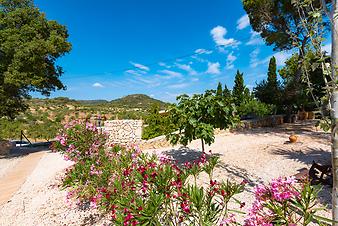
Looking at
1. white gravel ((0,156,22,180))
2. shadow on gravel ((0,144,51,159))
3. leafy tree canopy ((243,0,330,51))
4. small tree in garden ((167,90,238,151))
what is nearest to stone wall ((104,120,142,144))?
white gravel ((0,156,22,180))

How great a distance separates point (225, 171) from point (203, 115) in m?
1.55

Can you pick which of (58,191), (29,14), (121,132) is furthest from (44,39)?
(58,191)

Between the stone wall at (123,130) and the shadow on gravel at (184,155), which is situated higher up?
the stone wall at (123,130)

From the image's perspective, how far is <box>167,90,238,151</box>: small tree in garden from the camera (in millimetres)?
5355

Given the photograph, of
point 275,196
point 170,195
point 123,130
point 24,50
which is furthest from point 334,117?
point 24,50

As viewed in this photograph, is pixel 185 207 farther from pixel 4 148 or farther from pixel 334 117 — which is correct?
pixel 4 148

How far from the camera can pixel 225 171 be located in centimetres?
539

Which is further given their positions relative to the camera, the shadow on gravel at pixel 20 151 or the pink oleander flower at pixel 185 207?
the shadow on gravel at pixel 20 151

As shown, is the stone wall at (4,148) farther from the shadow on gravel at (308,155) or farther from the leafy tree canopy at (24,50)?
the shadow on gravel at (308,155)

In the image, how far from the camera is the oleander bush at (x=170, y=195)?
1677 mm

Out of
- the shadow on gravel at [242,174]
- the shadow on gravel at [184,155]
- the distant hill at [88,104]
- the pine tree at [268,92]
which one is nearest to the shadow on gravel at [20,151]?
the shadow on gravel at [184,155]

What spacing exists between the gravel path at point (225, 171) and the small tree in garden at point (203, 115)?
1.10 m

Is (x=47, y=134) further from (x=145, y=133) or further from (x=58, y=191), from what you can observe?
(x=58, y=191)

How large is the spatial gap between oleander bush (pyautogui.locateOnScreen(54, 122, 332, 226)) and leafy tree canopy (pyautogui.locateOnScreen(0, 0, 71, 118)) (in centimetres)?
575
